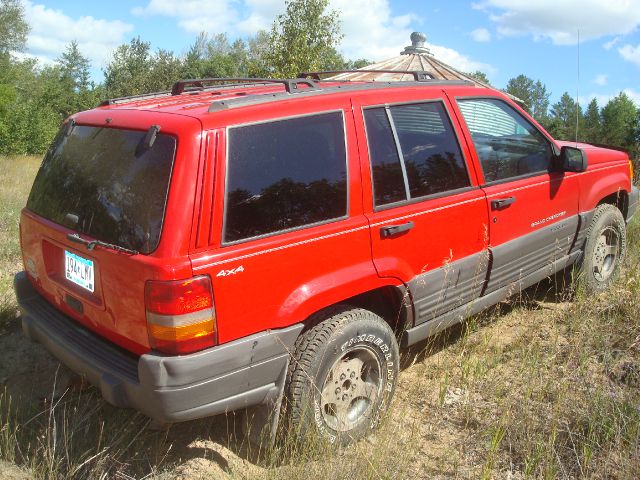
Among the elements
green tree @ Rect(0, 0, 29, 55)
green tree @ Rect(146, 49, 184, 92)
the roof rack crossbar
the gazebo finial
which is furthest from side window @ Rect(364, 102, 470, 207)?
green tree @ Rect(0, 0, 29, 55)

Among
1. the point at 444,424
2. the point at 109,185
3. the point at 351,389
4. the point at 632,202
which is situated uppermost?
the point at 109,185

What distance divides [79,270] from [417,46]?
14156 mm

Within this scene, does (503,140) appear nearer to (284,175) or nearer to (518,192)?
(518,192)

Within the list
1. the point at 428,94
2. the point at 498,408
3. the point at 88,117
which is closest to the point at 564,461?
the point at 498,408

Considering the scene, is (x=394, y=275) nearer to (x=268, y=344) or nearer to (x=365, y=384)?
(x=365, y=384)

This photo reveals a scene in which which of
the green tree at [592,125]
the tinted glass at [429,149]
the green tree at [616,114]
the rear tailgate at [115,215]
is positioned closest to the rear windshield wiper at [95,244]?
the rear tailgate at [115,215]

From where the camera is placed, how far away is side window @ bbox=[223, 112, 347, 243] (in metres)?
2.62

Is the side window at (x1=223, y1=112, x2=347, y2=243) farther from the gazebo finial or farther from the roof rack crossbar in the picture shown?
the gazebo finial

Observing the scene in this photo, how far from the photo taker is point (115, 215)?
2.68 metres

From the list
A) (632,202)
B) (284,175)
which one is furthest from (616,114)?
(284,175)

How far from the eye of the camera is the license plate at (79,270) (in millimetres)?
2785

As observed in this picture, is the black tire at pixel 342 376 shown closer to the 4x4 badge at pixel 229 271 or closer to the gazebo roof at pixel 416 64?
the 4x4 badge at pixel 229 271

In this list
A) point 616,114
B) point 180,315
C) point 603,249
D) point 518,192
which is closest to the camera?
point 180,315

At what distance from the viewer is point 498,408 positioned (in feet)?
10.8
